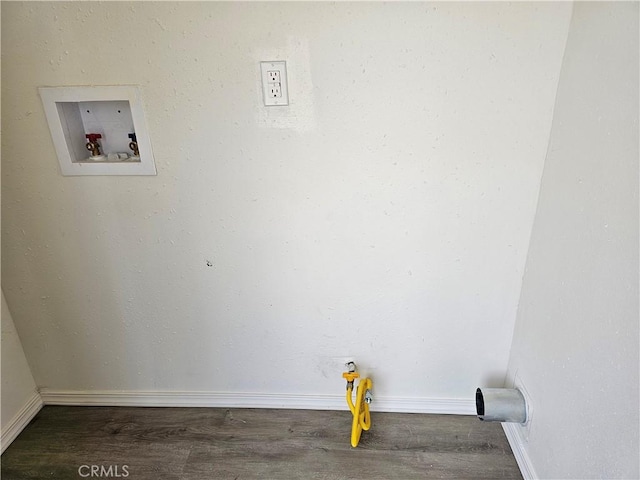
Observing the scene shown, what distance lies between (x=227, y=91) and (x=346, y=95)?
1.18 ft

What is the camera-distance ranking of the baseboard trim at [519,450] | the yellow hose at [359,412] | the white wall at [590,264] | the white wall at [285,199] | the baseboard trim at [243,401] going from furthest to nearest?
the baseboard trim at [243,401] → the yellow hose at [359,412] → the baseboard trim at [519,450] → the white wall at [285,199] → the white wall at [590,264]

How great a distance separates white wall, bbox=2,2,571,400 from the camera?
112 centimetres

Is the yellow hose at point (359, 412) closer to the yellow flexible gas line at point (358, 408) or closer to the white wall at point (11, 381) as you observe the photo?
the yellow flexible gas line at point (358, 408)

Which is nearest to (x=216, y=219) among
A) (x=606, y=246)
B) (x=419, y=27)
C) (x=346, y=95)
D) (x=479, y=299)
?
(x=346, y=95)

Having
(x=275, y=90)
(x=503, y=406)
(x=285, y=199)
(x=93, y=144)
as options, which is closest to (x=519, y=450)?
(x=503, y=406)

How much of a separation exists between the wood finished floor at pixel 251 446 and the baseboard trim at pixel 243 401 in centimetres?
3

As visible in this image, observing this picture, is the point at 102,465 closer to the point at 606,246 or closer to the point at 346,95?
the point at 346,95

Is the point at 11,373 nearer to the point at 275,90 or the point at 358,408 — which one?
the point at 358,408

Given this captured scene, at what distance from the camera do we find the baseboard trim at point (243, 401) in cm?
156

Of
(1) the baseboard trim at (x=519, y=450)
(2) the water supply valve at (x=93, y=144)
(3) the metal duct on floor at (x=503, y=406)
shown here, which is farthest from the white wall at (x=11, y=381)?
(1) the baseboard trim at (x=519, y=450)

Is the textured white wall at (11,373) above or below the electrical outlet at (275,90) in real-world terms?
below

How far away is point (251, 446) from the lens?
56.9 inches

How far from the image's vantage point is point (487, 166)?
1.21 m

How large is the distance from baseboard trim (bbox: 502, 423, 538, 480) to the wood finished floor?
24 mm
